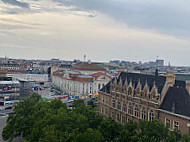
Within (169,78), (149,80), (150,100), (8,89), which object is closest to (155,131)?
(150,100)

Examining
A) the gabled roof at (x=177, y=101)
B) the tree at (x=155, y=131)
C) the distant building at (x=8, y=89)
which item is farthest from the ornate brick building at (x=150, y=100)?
the distant building at (x=8, y=89)

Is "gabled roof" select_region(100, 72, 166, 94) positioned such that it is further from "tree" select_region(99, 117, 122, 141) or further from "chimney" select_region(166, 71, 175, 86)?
"tree" select_region(99, 117, 122, 141)

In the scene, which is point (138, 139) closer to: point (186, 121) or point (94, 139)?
point (94, 139)

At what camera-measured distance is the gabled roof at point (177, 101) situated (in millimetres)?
54922

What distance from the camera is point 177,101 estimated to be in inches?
→ 2286

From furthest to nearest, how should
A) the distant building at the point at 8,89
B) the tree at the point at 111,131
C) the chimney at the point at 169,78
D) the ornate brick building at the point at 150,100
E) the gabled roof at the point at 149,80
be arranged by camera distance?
the distant building at the point at 8,89
the gabled roof at the point at 149,80
the chimney at the point at 169,78
the ornate brick building at the point at 150,100
the tree at the point at 111,131

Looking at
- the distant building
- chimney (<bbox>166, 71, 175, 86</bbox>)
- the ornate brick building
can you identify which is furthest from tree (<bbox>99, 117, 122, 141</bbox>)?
the distant building

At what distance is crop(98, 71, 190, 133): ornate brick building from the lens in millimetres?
56594

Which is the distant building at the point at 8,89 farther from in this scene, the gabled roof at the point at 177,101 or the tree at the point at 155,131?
the tree at the point at 155,131

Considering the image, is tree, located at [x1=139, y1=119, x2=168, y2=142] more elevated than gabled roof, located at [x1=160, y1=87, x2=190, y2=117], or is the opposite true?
gabled roof, located at [x1=160, y1=87, x2=190, y2=117]

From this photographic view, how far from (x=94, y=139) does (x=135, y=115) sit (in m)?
27.2

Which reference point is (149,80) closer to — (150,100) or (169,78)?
→ (169,78)

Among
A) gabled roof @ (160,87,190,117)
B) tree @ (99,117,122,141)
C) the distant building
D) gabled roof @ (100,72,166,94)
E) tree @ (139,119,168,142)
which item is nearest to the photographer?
tree @ (139,119,168,142)

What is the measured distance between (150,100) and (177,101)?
880 cm
